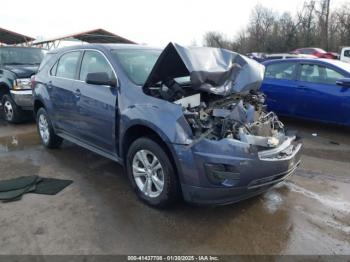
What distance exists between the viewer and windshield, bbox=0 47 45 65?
897 centimetres

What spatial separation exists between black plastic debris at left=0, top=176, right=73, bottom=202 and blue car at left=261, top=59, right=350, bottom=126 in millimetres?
4797

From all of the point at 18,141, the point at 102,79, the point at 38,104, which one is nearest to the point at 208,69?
the point at 102,79

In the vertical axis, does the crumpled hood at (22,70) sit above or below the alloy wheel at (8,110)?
above

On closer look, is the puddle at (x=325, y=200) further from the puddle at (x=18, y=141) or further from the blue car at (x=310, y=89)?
the puddle at (x=18, y=141)

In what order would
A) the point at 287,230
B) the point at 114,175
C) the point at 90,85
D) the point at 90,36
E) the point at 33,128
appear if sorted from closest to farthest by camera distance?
the point at 287,230, the point at 90,85, the point at 114,175, the point at 33,128, the point at 90,36

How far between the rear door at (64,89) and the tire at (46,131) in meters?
0.39

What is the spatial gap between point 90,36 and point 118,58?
17524 mm

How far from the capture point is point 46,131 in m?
6.04

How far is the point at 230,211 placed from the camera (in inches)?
147

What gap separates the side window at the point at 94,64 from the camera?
4.32m

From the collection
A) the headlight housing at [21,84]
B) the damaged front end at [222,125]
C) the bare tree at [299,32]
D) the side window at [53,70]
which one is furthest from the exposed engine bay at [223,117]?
the bare tree at [299,32]

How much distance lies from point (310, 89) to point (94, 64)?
4.41 m

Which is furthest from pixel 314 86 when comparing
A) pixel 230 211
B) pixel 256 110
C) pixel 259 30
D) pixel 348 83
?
pixel 259 30

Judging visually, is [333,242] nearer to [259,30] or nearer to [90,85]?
[90,85]
